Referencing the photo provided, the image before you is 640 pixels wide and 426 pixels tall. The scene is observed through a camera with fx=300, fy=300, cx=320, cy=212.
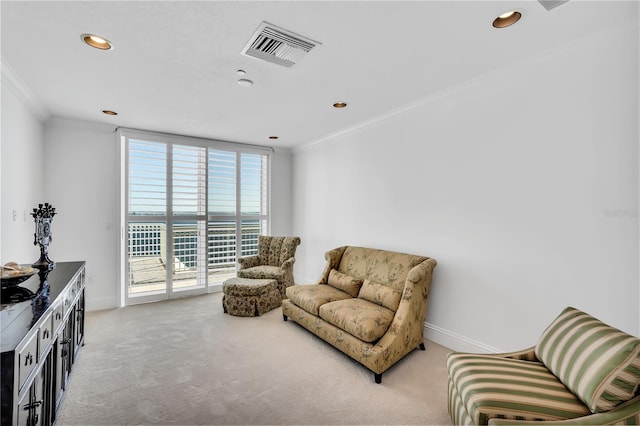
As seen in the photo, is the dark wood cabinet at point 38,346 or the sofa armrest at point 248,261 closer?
the dark wood cabinet at point 38,346

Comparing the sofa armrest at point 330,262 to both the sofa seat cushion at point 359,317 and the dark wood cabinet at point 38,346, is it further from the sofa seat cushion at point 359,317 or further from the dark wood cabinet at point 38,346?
the dark wood cabinet at point 38,346

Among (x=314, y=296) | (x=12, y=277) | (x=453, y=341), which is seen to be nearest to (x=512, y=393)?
(x=453, y=341)

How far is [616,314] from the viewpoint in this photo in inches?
78.1

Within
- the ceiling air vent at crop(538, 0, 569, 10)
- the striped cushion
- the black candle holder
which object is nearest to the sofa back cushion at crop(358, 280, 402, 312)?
the striped cushion

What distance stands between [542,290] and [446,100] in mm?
1893

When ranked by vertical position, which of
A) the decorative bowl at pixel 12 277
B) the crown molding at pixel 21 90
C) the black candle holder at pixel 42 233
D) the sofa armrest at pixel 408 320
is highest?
the crown molding at pixel 21 90

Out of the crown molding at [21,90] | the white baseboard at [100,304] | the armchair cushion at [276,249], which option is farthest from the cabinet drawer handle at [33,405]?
the armchair cushion at [276,249]

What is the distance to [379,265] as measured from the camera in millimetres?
3340

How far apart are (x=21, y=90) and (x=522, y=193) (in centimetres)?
454

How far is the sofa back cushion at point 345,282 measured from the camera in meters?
3.36

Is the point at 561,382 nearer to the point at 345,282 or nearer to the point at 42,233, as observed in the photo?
the point at 345,282

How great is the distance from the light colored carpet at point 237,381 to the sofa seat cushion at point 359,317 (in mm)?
323

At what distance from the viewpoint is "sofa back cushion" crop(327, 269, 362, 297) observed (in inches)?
132

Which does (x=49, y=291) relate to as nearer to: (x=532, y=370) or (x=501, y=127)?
(x=532, y=370)
